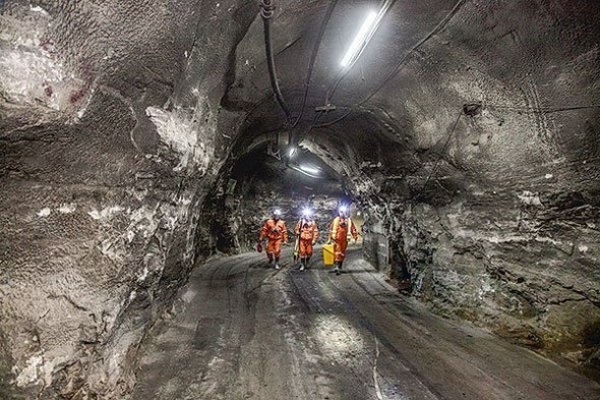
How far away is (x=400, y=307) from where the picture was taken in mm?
7164

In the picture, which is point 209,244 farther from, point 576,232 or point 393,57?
point 576,232

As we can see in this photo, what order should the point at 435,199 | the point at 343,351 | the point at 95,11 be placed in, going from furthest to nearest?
the point at 435,199 < the point at 343,351 < the point at 95,11

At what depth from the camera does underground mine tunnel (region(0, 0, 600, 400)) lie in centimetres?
272

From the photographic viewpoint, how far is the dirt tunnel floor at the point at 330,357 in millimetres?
3854

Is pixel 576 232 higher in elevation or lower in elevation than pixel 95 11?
lower

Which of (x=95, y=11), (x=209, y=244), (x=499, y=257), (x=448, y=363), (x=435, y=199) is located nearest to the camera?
(x=95, y=11)

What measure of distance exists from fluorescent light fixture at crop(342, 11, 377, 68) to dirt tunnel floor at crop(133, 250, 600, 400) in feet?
14.4

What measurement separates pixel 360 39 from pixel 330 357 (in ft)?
14.6

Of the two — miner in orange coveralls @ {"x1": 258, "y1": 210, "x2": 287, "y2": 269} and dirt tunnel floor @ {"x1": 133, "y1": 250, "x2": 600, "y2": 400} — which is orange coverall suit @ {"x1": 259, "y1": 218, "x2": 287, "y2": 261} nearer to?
miner in orange coveralls @ {"x1": 258, "y1": 210, "x2": 287, "y2": 269}

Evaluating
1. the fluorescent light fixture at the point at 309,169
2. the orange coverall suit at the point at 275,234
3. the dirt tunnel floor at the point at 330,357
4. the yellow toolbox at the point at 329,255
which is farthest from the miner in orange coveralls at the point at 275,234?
the fluorescent light fixture at the point at 309,169

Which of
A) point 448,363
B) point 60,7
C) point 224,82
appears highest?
point 224,82

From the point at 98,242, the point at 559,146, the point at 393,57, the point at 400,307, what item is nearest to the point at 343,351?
the point at 400,307

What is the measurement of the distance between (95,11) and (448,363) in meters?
5.51

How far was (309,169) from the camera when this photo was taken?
1662cm
